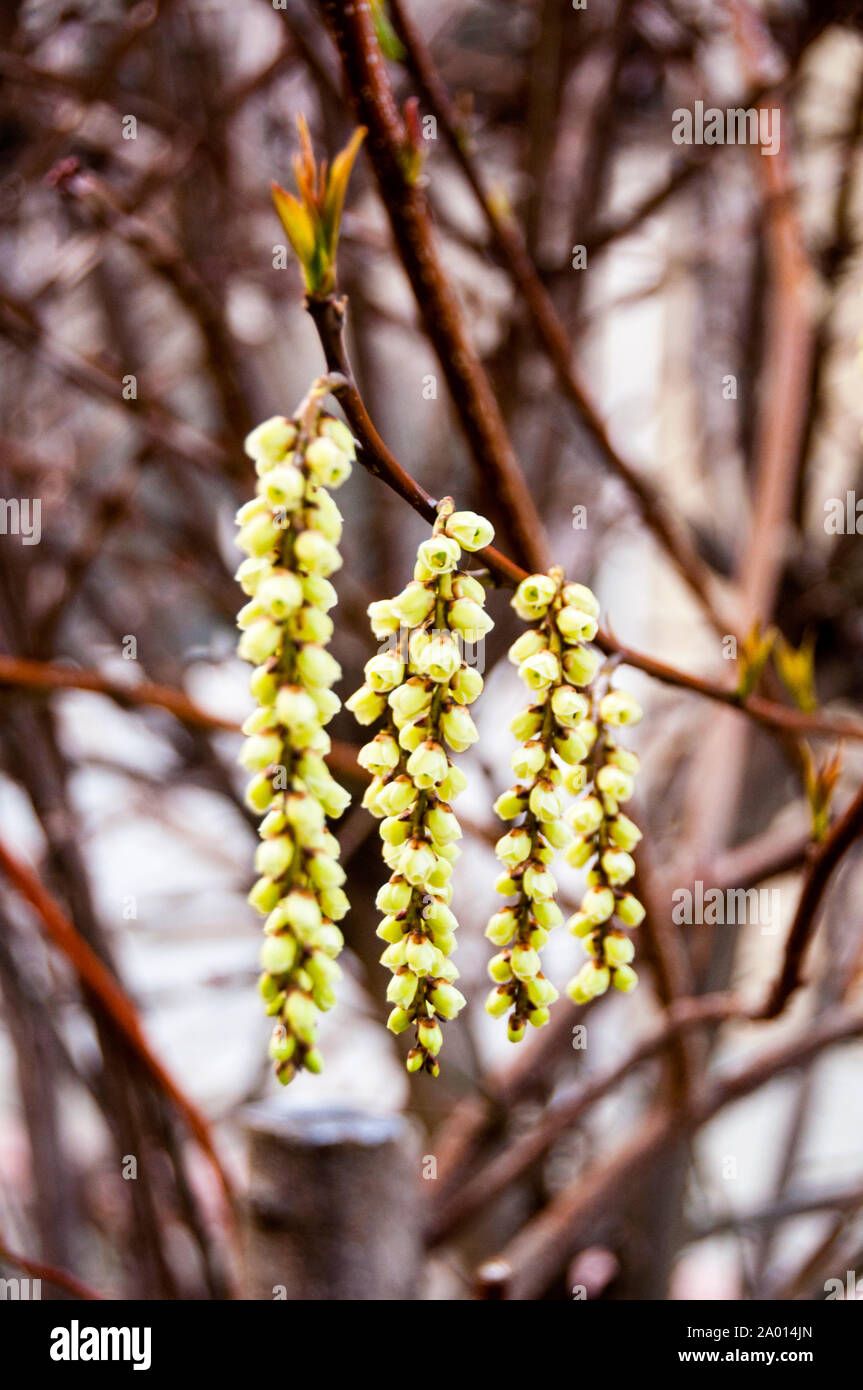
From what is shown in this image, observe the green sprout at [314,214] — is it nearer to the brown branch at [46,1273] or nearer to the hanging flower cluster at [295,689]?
the hanging flower cluster at [295,689]

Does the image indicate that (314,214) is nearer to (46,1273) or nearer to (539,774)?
(539,774)

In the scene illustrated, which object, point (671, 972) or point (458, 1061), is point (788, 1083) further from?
point (671, 972)

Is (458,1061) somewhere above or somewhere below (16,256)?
below

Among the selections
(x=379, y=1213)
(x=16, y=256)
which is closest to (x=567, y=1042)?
(x=379, y=1213)

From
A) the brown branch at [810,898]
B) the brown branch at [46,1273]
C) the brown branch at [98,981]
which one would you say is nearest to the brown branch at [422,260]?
the brown branch at [810,898]

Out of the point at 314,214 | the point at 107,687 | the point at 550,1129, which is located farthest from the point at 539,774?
the point at 550,1129

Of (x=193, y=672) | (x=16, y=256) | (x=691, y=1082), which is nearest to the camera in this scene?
(x=691, y=1082)
